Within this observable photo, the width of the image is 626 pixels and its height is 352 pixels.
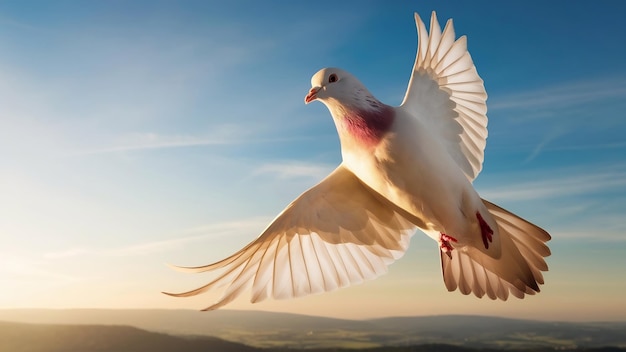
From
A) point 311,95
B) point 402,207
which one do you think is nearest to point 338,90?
point 311,95

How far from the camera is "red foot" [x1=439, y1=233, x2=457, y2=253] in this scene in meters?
5.42

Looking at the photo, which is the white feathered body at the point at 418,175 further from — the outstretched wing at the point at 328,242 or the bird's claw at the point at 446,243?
the outstretched wing at the point at 328,242

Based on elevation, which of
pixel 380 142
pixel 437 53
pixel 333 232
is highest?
pixel 437 53

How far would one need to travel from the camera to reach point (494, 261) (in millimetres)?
5648

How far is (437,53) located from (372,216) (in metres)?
1.62

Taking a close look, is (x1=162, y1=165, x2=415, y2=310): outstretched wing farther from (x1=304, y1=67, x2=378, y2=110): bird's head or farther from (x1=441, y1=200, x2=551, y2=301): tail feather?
(x1=304, y1=67, x2=378, y2=110): bird's head

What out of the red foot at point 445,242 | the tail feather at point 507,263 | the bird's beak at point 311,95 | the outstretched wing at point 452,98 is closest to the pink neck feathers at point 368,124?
the bird's beak at point 311,95

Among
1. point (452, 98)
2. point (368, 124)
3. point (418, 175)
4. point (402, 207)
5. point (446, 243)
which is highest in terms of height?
point (452, 98)

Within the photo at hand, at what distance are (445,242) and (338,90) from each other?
171 cm

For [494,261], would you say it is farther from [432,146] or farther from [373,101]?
[373,101]

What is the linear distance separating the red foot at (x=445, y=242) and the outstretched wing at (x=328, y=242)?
1.15 feet

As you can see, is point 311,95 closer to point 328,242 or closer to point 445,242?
point 328,242

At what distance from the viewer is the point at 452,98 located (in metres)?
5.73

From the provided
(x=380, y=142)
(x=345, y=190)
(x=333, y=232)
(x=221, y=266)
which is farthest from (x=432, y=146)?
(x=221, y=266)
